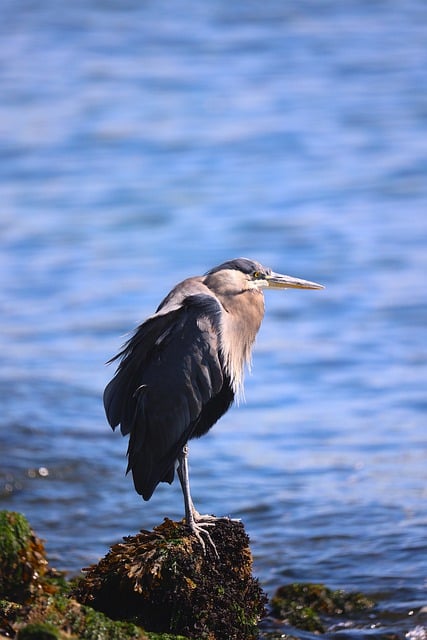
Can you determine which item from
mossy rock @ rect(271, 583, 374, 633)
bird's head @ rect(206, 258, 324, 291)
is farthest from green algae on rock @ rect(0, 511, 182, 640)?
bird's head @ rect(206, 258, 324, 291)

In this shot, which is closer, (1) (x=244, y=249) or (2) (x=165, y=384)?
(2) (x=165, y=384)

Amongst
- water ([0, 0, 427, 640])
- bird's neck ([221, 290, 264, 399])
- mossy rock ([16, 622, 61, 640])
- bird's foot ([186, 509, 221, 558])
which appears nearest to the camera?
mossy rock ([16, 622, 61, 640])

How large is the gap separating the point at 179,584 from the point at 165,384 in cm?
105

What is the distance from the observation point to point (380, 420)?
11.5 metres

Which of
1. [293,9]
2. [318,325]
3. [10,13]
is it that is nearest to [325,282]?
[318,325]

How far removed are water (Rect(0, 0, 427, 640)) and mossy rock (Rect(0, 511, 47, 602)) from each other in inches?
56.9

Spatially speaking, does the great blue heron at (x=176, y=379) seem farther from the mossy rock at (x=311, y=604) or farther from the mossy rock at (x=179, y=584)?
the mossy rock at (x=311, y=604)

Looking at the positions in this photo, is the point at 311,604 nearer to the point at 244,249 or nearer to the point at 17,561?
the point at 17,561

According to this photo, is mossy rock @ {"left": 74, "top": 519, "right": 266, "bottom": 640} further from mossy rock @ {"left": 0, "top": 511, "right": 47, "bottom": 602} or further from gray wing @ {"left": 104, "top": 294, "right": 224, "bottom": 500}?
mossy rock @ {"left": 0, "top": 511, "right": 47, "bottom": 602}

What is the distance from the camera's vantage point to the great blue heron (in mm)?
6109

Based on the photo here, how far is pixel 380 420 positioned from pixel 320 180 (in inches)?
361

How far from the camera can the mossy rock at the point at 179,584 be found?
5.66 meters

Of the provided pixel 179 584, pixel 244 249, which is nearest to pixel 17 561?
pixel 179 584

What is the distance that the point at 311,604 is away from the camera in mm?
7465
